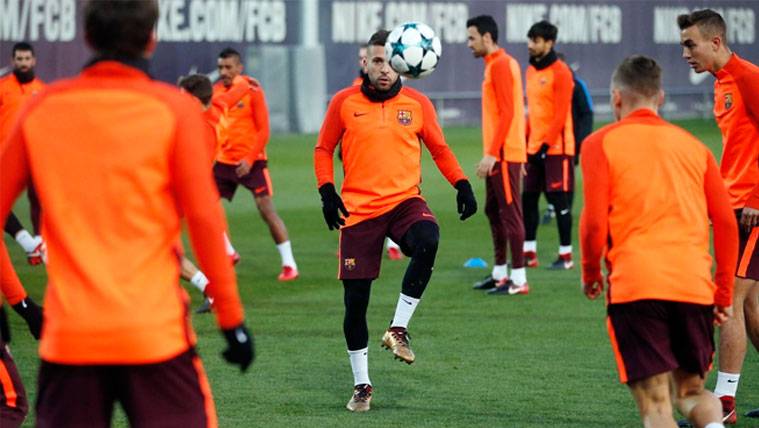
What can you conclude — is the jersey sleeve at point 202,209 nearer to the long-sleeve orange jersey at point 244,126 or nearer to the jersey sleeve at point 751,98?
the jersey sleeve at point 751,98

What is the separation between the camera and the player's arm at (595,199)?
5.45 meters

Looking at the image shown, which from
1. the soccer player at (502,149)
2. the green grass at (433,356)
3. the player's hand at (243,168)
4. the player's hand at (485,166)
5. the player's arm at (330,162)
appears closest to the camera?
the green grass at (433,356)

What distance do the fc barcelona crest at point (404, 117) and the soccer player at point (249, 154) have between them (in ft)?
17.9

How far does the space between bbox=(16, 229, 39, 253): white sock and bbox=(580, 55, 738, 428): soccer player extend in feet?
32.9

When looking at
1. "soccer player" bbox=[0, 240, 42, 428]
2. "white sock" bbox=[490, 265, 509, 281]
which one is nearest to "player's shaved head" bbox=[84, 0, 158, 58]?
"soccer player" bbox=[0, 240, 42, 428]

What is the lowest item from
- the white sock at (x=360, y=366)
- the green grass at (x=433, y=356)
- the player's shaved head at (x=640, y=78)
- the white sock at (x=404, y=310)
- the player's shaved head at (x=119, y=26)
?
the green grass at (x=433, y=356)

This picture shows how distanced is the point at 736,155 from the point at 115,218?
14.2ft

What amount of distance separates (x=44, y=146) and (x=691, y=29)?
4147mm

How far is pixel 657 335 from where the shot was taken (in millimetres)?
5492

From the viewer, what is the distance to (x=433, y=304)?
39.1 ft

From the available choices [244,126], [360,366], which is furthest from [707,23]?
[244,126]

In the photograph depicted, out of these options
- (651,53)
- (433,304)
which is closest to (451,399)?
(433,304)

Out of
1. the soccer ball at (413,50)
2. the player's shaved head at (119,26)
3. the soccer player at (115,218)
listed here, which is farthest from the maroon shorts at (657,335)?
the soccer ball at (413,50)

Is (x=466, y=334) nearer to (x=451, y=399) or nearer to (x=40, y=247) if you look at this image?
(x=451, y=399)
